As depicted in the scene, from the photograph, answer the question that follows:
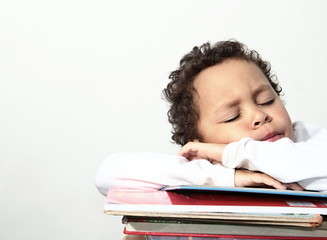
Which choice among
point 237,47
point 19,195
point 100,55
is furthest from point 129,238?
point 100,55

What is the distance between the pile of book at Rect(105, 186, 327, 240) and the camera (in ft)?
2.06

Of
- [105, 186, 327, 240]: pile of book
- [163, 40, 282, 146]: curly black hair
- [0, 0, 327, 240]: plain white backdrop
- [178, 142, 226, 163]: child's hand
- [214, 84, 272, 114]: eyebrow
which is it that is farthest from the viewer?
[0, 0, 327, 240]: plain white backdrop

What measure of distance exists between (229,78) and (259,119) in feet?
0.54

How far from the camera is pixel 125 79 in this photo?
1.61 m

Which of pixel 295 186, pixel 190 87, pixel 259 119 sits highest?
pixel 190 87

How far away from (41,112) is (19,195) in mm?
300

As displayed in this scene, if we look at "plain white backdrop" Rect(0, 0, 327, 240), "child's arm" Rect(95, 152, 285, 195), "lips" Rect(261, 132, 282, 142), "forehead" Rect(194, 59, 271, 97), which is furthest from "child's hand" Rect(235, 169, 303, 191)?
"plain white backdrop" Rect(0, 0, 327, 240)

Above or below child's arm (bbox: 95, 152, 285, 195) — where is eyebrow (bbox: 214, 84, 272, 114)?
above

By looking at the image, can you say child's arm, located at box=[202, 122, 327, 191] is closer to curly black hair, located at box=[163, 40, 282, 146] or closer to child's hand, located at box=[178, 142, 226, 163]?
child's hand, located at box=[178, 142, 226, 163]

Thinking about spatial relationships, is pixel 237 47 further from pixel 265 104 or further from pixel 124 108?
pixel 124 108

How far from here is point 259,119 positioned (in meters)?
0.99

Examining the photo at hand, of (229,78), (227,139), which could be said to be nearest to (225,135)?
(227,139)

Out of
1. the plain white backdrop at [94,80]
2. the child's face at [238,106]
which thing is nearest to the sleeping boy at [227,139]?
the child's face at [238,106]

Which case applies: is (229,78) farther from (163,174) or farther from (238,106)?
(163,174)
